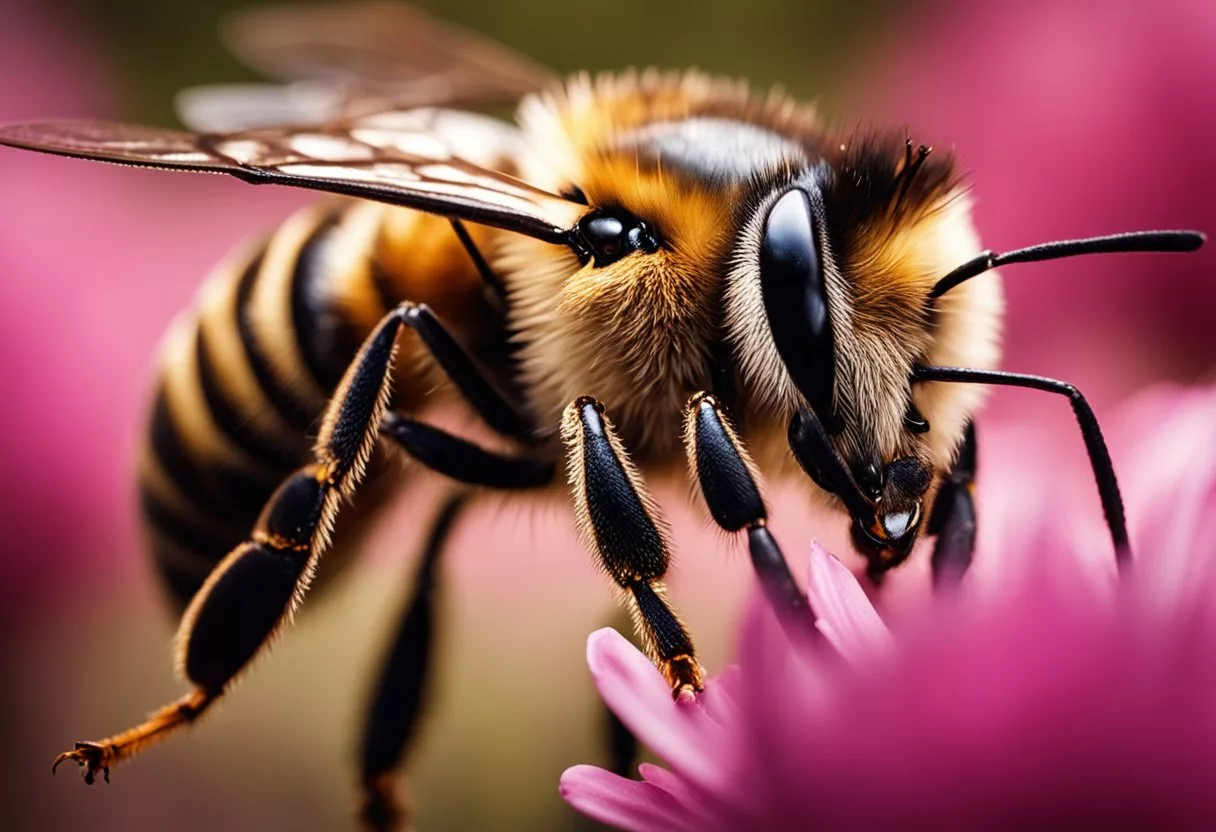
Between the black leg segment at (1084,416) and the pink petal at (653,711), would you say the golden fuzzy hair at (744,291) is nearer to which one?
the black leg segment at (1084,416)

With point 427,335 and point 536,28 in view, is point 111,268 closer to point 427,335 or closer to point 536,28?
point 536,28

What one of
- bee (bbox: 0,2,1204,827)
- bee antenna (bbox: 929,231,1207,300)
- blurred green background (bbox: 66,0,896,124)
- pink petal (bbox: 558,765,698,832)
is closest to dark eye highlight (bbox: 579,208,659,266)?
bee (bbox: 0,2,1204,827)

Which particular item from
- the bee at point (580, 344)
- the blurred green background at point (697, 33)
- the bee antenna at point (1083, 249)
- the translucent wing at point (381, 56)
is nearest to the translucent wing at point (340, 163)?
the bee at point (580, 344)

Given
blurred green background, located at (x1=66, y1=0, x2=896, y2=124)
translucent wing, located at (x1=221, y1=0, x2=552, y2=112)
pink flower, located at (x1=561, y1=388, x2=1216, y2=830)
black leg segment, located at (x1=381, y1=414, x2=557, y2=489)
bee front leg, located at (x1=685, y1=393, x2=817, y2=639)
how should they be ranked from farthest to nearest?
blurred green background, located at (x1=66, y1=0, x2=896, y2=124) < translucent wing, located at (x1=221, y1=0, x2=552, y2=112) < black leg segment, located at (x1=381, y1=414, x2=557, y2=489) < bee front leg, located at (x1=685, y1=393, x2=817, y2=639) < pink flower, located at (x1=561, y1=388, x2=1216, y2=830)

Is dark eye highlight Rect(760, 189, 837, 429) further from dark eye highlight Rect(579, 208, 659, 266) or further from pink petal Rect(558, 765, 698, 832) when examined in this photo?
pink petal Rect(558, 765, 698, 832)

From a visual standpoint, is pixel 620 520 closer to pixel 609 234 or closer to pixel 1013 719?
pixel 609 234

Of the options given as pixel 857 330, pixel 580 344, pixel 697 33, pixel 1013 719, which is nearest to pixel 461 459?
pixel 580 344
